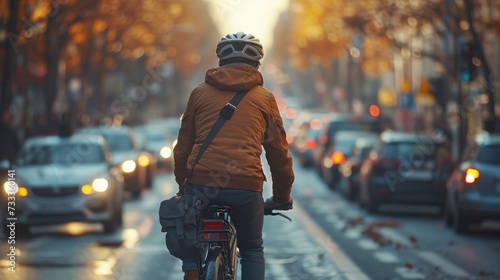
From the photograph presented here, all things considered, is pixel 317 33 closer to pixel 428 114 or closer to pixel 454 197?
pixel 428 114

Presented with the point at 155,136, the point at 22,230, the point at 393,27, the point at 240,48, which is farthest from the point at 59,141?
the point at 393,27

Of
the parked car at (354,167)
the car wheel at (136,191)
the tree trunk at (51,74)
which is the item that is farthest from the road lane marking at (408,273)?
the tree trunk at (51,74)

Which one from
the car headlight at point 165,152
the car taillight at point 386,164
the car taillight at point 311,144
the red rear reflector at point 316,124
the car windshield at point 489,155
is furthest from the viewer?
the red rear reflector at point 316,124

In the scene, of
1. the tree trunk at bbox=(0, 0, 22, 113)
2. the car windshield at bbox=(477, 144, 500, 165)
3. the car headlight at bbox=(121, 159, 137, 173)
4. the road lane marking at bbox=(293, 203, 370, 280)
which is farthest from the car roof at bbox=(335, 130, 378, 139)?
the car windshield at bbox=(477, 144, 500, 165)

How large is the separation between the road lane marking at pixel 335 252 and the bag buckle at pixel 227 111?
5799 mm

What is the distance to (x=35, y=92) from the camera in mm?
81000

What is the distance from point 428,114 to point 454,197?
174ft

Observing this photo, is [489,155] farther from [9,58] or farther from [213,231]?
[9,58]

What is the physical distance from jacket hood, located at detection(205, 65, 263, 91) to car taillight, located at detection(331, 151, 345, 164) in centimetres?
2492

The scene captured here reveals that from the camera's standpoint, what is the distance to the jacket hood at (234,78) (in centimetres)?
762

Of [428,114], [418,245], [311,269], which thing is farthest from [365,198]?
[428,114]

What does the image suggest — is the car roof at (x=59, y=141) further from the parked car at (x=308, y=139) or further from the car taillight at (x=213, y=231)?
the parked car at (x=308, y=139)

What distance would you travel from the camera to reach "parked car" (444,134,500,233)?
61.8 ft

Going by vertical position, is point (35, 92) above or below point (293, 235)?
above
